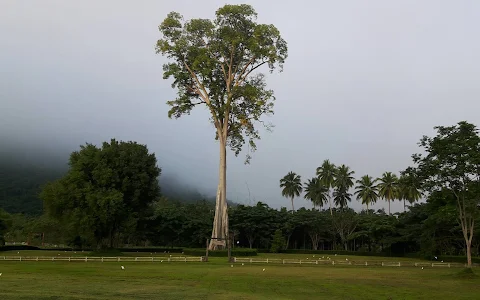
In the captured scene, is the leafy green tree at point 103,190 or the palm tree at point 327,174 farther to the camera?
the palm tree at point 327,174

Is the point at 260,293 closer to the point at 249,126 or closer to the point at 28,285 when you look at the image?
the point at 28,285

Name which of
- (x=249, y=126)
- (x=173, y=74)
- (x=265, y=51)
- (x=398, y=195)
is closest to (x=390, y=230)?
(x=398, y=195)

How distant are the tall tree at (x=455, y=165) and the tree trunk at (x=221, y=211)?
77.6 ft

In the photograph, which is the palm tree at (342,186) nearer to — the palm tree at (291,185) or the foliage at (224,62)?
the palm tree at (291,185)

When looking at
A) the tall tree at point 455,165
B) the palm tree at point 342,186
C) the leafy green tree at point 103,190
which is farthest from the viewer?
the palm tree at point 342,186

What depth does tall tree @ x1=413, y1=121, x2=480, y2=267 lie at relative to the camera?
37166mm

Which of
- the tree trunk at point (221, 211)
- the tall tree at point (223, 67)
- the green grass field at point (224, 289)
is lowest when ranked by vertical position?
the green grass field at point (224, 289)

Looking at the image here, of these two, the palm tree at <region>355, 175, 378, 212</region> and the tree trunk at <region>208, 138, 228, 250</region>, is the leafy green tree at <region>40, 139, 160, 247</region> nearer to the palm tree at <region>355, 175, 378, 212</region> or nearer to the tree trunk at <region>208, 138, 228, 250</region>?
the tree trunk at <region>208, 138, 228, 250</region>

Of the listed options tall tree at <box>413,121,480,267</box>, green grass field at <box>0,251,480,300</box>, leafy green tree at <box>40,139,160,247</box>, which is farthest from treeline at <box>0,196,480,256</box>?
green grass field at <box>0,251,480,300</box>

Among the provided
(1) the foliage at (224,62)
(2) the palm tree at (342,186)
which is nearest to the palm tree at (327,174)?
(2) the palm tree at (342,186)

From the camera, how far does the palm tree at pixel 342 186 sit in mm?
90812

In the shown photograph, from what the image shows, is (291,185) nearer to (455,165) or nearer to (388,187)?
(388,187)

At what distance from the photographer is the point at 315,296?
18.2 meters

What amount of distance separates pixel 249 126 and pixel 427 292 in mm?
35956
